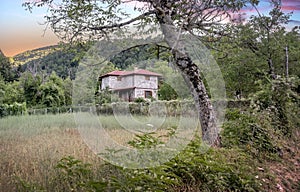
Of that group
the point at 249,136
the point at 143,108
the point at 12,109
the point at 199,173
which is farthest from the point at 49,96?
the point at 199,173

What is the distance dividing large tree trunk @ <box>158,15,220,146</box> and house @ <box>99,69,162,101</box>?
23.6 inches

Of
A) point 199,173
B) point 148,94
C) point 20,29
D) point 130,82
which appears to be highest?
point 20,29

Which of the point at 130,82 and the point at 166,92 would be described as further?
the point at 166,92

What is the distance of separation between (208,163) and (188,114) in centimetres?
155

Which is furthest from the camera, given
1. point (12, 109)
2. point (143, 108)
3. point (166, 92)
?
point (12, 109)

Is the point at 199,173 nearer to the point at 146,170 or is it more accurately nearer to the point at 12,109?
the point at 146,170

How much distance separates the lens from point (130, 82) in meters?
3.01

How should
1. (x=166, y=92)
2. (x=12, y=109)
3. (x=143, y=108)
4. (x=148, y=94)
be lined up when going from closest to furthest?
(x=143, y=108)
(x=148, y=94)
(x=166, y=92)
(x=12, y=109)

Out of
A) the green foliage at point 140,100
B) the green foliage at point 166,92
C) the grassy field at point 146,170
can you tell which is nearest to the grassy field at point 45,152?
the grassy field at point 146,170

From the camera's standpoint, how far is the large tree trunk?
12.3 ft

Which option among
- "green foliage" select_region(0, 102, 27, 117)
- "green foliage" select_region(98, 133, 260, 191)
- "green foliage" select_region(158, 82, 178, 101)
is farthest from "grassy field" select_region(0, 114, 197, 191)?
"green foliage" select_region(0, 102, 27, 117)

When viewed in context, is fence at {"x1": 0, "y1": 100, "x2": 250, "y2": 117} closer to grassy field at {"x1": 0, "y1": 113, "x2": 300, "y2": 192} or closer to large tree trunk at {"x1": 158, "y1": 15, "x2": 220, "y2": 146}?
grassy field at {"x1": 0, "y1": 113, "x2": 300, "y2": 192}

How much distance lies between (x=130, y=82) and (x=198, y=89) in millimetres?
1155

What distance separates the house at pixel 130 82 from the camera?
294 centimetres
